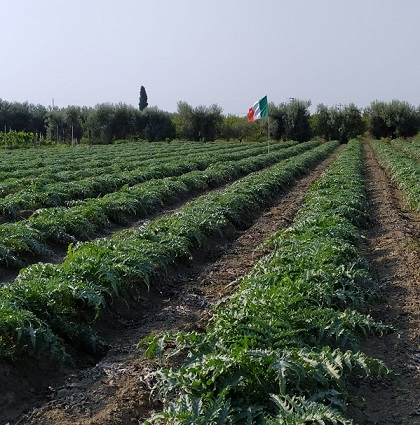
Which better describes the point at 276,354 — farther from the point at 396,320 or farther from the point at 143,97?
the point at 143,97

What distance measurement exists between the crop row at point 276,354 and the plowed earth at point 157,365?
228 mm

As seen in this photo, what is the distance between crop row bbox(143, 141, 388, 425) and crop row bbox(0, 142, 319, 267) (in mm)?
3518

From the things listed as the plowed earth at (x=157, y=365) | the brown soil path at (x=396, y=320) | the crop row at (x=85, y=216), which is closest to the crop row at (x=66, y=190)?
→ the crop row at (x=85, y=216)

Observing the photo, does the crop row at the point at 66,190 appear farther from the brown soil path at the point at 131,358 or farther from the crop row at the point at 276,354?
the crop row at the point at 276,354

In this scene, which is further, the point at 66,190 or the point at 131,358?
the point at 66,190

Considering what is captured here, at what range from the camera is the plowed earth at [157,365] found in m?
3.91

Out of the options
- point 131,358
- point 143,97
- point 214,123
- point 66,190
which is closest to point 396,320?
point 131,358

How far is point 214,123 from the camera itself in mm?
65125

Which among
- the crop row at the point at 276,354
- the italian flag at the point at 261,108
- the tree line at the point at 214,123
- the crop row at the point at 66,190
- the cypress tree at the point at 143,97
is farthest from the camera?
the cypress tree at the point at 143,97

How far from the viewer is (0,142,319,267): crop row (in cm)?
795

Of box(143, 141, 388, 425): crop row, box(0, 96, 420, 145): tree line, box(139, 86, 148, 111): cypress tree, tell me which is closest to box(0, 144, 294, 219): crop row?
box(143, 141, 388, 425): crop row

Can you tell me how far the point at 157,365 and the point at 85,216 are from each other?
20.2 feet

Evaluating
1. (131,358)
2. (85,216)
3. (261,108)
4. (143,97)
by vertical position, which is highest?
(143,97)

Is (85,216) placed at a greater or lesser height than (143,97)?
lesser
